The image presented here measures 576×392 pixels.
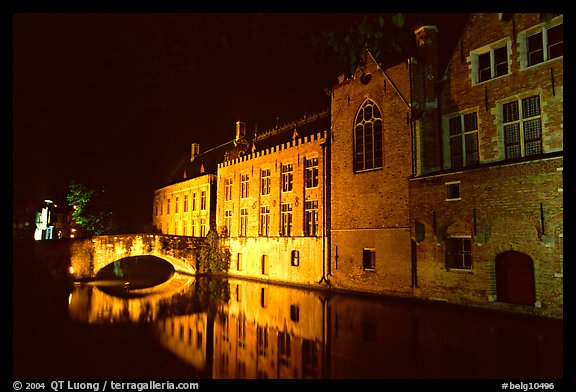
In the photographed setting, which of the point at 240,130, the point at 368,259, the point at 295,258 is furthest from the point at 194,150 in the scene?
the point at 368,259

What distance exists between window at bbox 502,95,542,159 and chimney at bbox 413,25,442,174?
2874mm

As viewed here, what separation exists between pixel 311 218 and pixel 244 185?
8.39 meters

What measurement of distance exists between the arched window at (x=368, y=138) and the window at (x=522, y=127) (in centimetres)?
582

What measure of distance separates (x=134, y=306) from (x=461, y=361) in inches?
559

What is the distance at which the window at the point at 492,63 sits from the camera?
14766mm

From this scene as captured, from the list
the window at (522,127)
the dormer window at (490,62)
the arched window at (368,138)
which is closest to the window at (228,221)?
the arched window at (368,138)

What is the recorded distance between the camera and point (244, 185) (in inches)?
1188

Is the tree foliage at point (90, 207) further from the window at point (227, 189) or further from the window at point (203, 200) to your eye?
the window at point (227, 189)

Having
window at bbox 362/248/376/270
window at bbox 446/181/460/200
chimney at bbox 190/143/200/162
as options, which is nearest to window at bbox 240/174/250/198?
window at bbox 362/248/376/270

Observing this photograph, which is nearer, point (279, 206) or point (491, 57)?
point (491, 57)

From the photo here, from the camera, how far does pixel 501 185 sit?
13617mm

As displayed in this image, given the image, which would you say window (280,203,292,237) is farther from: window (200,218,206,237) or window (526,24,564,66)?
window (526,24,564,66)

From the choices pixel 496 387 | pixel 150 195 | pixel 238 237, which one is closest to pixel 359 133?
pixel 238 237

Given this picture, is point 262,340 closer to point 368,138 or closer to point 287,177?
point 368,138
